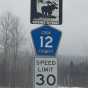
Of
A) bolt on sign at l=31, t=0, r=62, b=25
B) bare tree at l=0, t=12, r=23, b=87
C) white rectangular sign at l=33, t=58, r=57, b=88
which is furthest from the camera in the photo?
bare tree at l=0, t=12, r=23, b=87

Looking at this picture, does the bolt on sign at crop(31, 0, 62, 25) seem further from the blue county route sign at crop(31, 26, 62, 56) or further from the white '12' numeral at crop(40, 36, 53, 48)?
the white '12' numeral at crop(40, 36, 53, 48)

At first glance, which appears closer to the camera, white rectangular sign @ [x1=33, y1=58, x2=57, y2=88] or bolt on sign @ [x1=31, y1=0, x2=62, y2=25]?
bolt on sign @ [x1=31, y1=0, x2=62, y2=25]

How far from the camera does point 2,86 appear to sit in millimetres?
52750

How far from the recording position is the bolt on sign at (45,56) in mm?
10117

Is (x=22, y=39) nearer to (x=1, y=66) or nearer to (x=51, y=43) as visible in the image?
(x=1, y=66)

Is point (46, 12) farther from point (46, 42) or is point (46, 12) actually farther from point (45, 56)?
point (45, 56)

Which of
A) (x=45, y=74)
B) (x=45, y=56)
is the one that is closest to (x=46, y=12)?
(x=45, y=56)

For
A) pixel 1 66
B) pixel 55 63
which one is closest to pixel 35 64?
pixel 55 63

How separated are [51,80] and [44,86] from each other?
0.16m

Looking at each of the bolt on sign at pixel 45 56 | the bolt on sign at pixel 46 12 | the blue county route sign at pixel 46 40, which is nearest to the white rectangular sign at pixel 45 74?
the bolt on sign at pixel 45 56

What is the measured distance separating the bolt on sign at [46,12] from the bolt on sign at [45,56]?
16 centimetres

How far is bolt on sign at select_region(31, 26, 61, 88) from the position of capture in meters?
10.1

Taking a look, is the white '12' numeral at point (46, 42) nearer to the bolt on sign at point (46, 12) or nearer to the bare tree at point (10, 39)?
the bolt on sign at point (46, 12)

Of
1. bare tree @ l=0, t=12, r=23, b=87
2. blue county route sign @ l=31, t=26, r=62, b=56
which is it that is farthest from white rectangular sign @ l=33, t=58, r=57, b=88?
bare tree @ l=0, t=12, r=23, b=87
